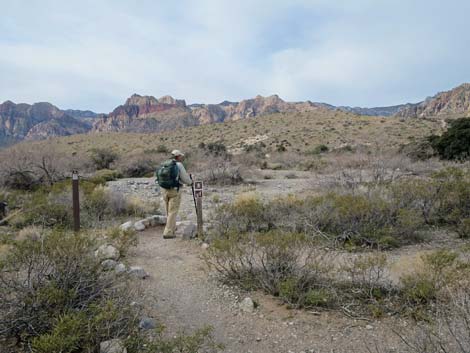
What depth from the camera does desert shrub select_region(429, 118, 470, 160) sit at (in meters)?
21.5

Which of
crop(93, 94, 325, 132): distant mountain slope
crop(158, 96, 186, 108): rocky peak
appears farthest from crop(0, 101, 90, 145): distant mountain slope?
crop(158, 96, 186, 108): rocky peak

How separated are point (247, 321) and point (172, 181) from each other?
13.0 feet

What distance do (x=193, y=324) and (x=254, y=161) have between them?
76.1 feet

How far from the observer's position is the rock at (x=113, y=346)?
2.89m

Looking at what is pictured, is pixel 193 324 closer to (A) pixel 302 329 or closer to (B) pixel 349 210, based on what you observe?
(A) pixel 302 329

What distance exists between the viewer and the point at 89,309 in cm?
356

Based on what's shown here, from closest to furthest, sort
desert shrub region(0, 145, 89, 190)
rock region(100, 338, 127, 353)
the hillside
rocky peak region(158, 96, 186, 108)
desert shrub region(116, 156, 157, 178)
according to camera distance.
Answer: rock region(100, 338, 127, 353) < desert shrub region(0, 145, 89, 190) < desert shrub region(116, 156, 157, 178) < the hillside < rocky peak region(158, 96, 186, 108)

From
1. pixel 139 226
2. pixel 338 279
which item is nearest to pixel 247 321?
pixel 338 279

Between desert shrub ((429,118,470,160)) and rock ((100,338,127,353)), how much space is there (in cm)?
2230

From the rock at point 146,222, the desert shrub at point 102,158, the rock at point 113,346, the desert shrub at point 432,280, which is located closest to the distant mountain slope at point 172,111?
the desert shrub at point 102,158

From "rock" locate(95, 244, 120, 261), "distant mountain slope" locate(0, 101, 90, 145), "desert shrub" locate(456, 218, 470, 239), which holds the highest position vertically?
"distant mountain slope" locate(0, 101, 90, 145)

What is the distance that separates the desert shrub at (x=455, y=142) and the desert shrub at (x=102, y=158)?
78.7 ft

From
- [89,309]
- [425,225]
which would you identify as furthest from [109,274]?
[425,225]

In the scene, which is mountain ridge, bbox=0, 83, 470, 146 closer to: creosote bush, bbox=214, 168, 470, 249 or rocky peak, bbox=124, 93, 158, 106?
rocky peak, bbox=124, 93, 158, 106
